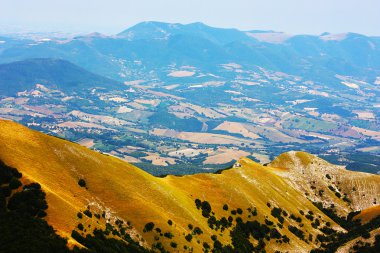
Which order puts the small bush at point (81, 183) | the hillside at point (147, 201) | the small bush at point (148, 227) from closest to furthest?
the hillside at point (147, 201), the small bush at point (148, 227), the small bush at point (81, 183)

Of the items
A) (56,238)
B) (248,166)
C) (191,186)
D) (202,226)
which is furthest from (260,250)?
(56,238)

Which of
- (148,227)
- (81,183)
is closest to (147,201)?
(148,227)


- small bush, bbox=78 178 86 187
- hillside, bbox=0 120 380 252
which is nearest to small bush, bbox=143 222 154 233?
hillside, bbox=0 120 380 252

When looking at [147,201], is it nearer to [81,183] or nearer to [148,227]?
[148,227]

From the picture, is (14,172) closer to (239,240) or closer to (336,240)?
(239,240)

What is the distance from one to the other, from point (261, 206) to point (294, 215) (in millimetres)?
17620

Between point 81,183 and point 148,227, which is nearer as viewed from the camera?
point 148,227

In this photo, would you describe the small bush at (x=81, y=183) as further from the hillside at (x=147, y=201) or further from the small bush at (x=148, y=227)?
the small bush at (x=148, y=227)

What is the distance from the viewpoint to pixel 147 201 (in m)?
124

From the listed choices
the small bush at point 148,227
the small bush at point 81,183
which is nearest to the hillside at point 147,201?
the small bush at point 148,227

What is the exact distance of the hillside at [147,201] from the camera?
109 meters

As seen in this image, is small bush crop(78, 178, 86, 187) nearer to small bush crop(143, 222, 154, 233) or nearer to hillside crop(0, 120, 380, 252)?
hillside crop(0, 120, 380, 252)

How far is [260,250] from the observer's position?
137375 millimetres

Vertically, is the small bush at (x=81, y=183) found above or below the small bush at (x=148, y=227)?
above
